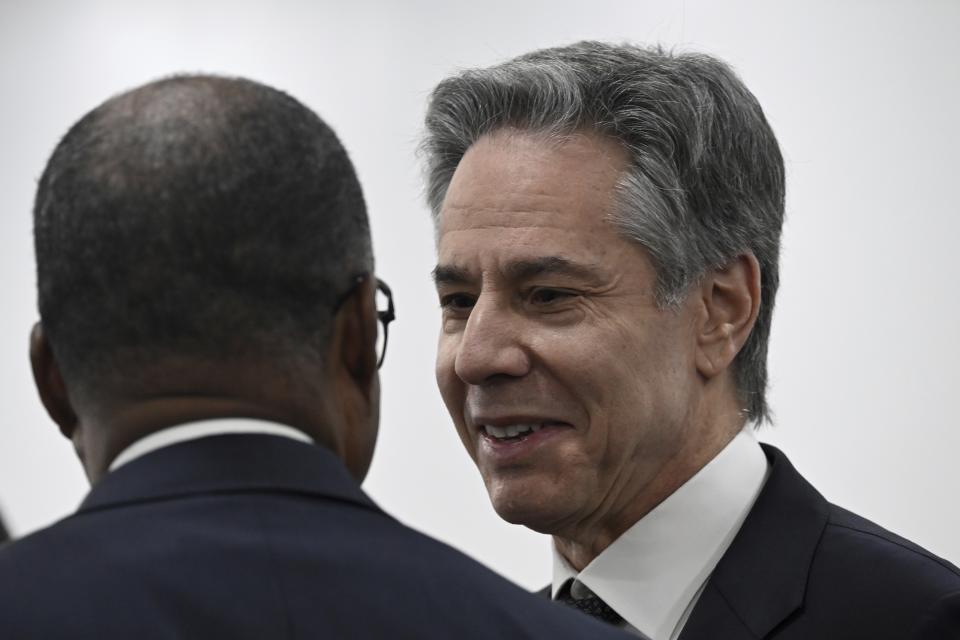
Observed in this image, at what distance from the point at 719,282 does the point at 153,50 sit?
237cm

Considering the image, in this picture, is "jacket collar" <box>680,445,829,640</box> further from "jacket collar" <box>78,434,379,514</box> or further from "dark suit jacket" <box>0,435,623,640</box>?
"jacket collar" <box>78,434,379,514</box>

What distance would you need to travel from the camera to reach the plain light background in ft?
10.2

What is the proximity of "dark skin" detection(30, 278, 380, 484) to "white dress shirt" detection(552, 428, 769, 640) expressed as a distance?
27.6 inches

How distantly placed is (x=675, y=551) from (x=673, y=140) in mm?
476

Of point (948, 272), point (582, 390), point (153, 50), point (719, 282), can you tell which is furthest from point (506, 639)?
point (153, 50)

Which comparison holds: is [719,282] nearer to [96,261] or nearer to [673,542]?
[673,542]

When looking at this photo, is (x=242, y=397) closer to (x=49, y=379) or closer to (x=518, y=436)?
(x=49, y=379)

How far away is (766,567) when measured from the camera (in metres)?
1.64

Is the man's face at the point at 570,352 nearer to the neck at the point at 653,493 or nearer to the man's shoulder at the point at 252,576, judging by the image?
the neck at the point at 653,493

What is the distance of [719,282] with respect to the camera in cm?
176

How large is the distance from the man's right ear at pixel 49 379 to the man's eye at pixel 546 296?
29.9 inches

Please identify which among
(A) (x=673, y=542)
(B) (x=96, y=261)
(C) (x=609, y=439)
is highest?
(B) (x=96, y=261)

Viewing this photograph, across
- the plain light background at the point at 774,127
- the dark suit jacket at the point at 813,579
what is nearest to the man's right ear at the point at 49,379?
the dark suit jacket at the point at 813,579

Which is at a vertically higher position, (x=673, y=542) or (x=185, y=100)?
(x=185, y=100)
